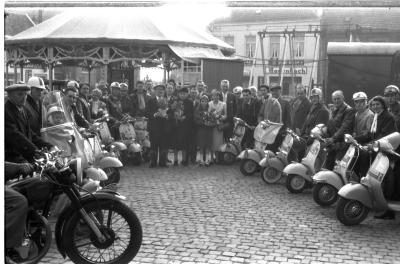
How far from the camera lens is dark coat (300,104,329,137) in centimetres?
913

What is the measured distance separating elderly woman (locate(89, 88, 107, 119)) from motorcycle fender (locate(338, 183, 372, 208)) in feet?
19.0

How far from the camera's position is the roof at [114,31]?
16.2 metres

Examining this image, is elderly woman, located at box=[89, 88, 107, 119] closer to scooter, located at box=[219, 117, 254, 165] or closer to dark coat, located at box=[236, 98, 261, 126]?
scooter, located at box=[219, 117, 254, 165]

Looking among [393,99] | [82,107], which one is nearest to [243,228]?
[393,99]

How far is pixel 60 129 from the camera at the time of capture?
6289 millimetres

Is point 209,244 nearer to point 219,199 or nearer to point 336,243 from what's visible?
point 336,243

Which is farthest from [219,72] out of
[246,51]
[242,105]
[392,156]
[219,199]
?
[246,51]

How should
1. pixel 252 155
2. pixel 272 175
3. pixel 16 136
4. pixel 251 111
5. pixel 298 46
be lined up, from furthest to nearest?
pixel 298 46 → pixel 251 111 → pixel 252 155 → pixel 272 175 → pixel 16 136

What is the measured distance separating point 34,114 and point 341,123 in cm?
452

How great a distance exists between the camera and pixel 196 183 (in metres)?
9.25

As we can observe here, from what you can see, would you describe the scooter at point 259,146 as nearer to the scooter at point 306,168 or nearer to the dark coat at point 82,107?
the scooter at point 306,168

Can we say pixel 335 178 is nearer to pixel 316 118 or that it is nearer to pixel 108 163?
pixel 316 118

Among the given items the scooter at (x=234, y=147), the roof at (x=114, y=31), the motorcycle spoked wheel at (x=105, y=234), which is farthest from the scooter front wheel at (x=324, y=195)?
the roof at (x=114, y=31)

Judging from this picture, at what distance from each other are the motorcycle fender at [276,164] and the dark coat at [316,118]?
2.09ft
